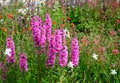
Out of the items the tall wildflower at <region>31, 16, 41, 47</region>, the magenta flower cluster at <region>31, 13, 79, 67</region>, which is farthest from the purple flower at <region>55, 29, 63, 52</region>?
the tall wildflower at <region>31, 16, 41, 47</region>

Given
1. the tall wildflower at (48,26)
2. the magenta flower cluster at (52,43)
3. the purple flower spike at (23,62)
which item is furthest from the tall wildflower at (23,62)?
the tall wildflower at (48,26)

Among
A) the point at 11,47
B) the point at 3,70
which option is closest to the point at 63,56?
the point at 11,47

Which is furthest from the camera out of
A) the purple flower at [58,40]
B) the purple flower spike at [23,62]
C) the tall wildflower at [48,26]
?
the tall wildflower at [48,26]

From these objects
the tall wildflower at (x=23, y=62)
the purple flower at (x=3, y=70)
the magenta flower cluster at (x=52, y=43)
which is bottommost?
the purple flower at (x=3, y=70)

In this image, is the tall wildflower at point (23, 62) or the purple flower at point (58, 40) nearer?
the purple flower at point (58, 40)

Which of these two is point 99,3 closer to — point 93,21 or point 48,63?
point 93,21

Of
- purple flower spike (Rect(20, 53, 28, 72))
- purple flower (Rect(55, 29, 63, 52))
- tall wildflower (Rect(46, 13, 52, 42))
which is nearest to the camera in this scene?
purple flower (Rect(55, 29, 63, 52))

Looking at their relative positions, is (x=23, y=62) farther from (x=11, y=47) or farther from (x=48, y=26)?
(x=48, y=26)

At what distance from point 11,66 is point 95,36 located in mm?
2219

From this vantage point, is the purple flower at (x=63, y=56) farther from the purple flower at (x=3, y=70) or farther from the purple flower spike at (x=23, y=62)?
the purple flower at (x=3, y=70)

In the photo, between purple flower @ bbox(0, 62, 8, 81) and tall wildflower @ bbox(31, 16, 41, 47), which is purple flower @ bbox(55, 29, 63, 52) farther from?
purple flower @ bbox(0, 62, 8, 81)

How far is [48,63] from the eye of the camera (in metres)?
4.23

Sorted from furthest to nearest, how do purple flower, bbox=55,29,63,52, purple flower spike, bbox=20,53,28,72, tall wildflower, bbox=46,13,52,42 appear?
tall wildflower, bbox=46,13,52,42, purple flower spike, bbox=20,53,28,72, purple flower, bbox=55,29,63,52

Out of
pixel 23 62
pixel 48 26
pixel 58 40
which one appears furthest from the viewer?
pixel 48 26
